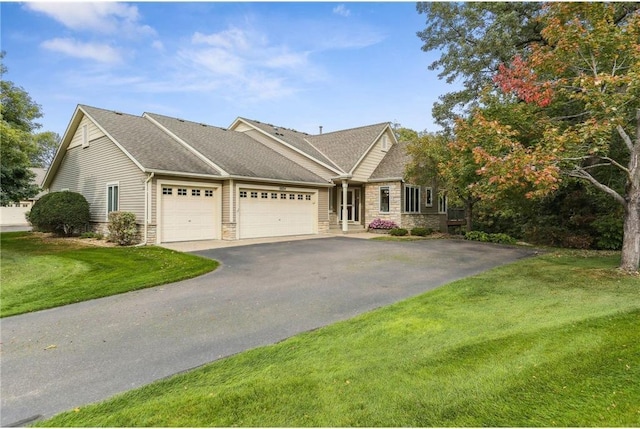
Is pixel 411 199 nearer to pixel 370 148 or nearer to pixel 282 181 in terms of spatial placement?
pixel 370 148

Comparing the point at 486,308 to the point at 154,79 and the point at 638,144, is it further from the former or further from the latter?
the point at 154,79

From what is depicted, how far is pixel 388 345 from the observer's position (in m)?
4.12

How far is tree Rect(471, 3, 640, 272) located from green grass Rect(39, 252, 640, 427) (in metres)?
3.11

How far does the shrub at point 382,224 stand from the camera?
772 inches

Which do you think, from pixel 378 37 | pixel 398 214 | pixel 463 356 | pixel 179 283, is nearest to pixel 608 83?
pixel 378 37

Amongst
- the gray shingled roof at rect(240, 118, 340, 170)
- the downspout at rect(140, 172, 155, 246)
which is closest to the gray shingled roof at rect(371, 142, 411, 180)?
the gray shingled roof at rect(240, 118, 340, 170)

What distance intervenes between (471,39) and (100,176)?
59.8 ft

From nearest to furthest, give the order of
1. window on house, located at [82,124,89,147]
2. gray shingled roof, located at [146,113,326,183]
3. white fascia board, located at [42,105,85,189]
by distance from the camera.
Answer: gray shingled roof, located at [146,113,326,183] → window on house, located at [82,124,89,147] → white fascia board, located at [42,105,85,189]

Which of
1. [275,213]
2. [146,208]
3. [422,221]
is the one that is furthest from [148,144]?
[422,221]

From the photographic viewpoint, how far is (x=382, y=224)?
19844 mm

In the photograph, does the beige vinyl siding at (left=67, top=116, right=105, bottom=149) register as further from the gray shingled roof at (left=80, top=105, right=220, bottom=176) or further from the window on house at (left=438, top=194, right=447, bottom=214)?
the window on house at (left=438, top=194, right=447, bottom=214)

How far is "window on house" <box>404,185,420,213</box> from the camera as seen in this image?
20.0 m

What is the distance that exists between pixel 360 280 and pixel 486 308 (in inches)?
116

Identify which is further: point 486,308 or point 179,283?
point 179,283
